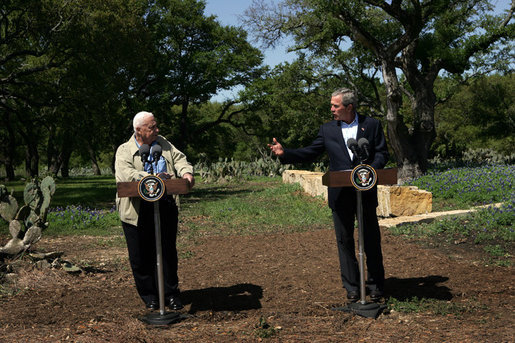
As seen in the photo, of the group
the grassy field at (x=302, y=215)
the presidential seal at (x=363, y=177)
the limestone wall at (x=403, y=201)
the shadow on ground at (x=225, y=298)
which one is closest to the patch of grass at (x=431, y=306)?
the presidential seal at (x=363, y=177)

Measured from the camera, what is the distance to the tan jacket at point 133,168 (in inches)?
191

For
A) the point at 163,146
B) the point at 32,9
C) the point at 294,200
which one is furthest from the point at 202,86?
the point at 163,146

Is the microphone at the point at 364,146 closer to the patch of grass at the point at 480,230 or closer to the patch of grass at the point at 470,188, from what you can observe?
the patch of grass at the point at 480,230

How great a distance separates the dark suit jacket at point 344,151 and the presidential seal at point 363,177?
27cm

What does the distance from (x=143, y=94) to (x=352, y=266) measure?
3156cm

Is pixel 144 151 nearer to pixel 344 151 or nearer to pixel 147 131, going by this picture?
pixel 147 131

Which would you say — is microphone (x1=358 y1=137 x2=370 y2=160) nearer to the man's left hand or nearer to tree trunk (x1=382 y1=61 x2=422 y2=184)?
the man's left hand

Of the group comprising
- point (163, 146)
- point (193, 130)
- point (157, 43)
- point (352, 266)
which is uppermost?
point (157, 43)

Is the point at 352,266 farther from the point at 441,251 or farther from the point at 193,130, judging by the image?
the point at 193,130

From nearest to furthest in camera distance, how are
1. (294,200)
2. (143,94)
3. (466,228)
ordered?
(466,228) → (294,200) → (143,94)

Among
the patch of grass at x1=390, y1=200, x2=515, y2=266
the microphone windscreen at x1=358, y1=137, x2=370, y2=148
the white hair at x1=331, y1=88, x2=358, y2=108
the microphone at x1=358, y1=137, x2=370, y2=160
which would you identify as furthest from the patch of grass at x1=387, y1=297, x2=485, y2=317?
the patch of grass at x1=390, y1=200, x2=515, y2=266

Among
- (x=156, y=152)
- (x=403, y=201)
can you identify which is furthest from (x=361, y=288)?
(x=403, y=201)

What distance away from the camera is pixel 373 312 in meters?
4.67

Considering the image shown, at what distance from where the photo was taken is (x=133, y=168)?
195 inches
